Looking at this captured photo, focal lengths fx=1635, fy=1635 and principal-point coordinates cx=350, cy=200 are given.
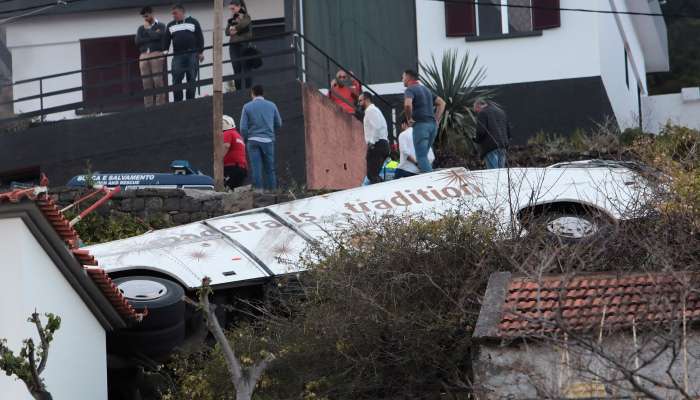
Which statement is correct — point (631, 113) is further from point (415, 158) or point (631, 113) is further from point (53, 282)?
point (53, 282)

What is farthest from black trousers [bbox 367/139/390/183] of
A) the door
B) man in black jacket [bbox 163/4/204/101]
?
the door

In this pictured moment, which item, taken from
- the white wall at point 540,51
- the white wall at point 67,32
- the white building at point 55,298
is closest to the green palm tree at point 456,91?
the white wall at point 540,51

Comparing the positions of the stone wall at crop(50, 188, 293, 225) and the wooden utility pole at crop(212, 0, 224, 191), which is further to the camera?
the wooden utility pole at crop(212, 0, 224, 191)

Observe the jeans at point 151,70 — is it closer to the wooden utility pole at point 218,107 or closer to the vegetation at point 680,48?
the wooden utility pole at point 218,107

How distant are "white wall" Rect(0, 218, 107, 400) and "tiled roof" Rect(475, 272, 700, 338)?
3646 mm

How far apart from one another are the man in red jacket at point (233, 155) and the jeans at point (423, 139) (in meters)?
2.67

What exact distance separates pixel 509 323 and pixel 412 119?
7.66 meters

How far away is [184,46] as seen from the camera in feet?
79.9

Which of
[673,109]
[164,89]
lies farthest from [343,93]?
[673,109]

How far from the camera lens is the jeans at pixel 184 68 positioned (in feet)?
79.4

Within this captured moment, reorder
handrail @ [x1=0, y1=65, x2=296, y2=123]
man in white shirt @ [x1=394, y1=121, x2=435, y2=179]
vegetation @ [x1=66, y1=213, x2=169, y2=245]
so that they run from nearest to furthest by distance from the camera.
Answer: vegetation @ [x1=66, y1=213, x2=169, y2=245], man in white shirt @ [x1=394, y1=121, x2=435, y2=179], handrail @ [x1=0, y1=65, x2=296, y2=123]

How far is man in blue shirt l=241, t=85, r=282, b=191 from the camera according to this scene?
20672 millimetres

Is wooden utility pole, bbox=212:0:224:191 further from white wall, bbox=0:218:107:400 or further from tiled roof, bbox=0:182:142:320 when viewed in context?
white wall, bbox=0:218:107:400

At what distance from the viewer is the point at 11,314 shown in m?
13.3
